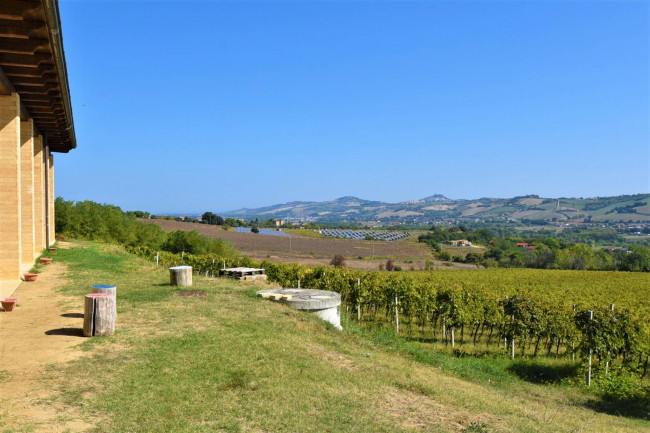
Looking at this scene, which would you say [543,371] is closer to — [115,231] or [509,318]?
[509,318]

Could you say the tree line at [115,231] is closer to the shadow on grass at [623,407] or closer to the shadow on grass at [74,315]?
the shadow on grass at [74,315]

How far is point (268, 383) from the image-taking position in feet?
25.3

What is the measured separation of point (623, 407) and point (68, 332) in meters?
14.2

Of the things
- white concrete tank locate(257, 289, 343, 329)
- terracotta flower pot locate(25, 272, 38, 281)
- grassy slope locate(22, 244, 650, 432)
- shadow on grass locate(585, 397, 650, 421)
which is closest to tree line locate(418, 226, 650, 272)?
shadow on grass locate(585, 397, 650, 421)

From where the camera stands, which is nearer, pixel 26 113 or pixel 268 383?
pixel 268 383

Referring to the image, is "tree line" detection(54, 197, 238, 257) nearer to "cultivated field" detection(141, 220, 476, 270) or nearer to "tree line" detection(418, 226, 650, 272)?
"cultivated field" detection(141, 220, 476, 270)

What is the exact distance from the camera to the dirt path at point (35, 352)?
5602 mm

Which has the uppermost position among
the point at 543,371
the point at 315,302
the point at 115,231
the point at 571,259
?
the point at 115,231

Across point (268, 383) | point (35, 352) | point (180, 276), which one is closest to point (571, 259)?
point (180, 276)

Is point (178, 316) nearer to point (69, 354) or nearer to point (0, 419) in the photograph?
Answer: point (69, 354)

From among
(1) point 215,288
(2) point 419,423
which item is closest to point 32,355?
(2) point 419,423

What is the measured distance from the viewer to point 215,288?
53.3ft

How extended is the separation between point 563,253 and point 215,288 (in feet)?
281

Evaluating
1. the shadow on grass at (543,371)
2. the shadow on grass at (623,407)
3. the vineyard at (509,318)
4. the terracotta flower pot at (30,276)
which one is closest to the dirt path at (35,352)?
the terracotta flower pot at (30,276)
